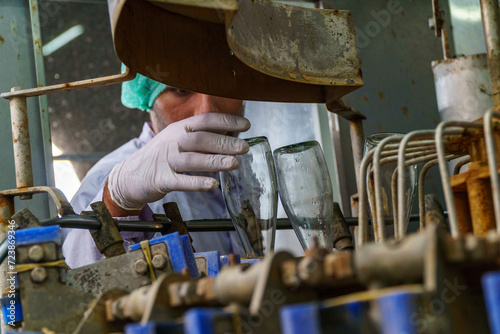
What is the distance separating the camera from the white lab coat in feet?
4.59

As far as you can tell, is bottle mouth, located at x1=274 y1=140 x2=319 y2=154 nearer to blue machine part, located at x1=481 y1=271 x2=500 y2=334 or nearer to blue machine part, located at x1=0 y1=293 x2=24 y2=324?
blue machine part, located at x1=0 y1=293 x2=24 y2=324

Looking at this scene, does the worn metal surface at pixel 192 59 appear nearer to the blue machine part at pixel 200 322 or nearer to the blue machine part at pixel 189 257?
the blue machine part at pixel 189 257

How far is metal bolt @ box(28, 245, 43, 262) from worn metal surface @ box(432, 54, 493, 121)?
1.04 metres

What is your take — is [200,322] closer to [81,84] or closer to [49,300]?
[49,300]

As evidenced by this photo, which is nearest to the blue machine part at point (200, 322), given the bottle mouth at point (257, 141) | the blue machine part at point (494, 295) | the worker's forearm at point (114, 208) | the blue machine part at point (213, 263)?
the blue machine part at point (494, 295)

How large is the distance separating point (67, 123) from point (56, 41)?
0.23 meters

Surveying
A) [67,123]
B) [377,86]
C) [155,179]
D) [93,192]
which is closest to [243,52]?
[155,179]

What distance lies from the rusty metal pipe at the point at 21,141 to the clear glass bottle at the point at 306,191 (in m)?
0.37

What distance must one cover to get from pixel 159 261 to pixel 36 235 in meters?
0.14

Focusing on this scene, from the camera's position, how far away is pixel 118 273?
0.64 m

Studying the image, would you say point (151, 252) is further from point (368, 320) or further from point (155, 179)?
point (155, 179)

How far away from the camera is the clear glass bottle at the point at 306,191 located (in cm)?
87

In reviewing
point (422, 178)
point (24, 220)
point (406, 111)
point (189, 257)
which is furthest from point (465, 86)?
point (24, 220)

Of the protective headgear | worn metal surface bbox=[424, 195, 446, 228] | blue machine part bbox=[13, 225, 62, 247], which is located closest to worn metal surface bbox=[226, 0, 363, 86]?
worn metal surface bbox=[424, 195, 446, 228]
